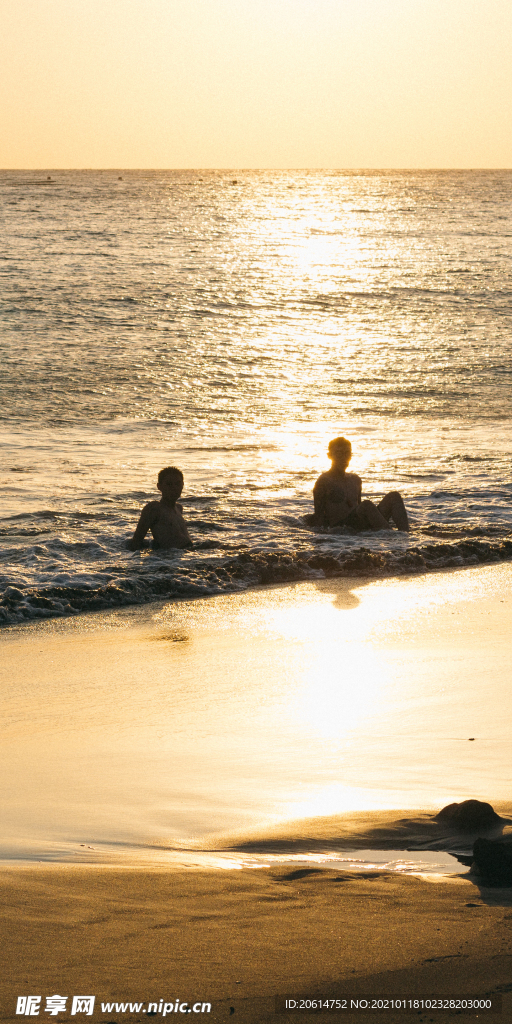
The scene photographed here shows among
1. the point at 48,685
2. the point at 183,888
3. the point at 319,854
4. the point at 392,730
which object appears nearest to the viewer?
the point at 183,888

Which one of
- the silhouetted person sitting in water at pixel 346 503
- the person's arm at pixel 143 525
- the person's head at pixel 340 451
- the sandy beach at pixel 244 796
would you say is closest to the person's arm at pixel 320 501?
the silhouetted person sitting in water at pixel 346 503

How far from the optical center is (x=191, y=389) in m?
20.1

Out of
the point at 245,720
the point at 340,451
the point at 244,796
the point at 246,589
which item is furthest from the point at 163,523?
the point at 244,796

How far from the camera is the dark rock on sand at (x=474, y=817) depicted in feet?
10.7

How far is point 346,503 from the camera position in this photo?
34.6 ft

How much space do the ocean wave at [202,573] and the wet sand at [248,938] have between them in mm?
4792

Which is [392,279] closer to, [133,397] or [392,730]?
[133,397]

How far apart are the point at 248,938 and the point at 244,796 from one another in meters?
1.22

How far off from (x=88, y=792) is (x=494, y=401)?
16.7 metres

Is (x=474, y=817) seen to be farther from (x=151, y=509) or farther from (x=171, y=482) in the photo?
(x=151, y=509)

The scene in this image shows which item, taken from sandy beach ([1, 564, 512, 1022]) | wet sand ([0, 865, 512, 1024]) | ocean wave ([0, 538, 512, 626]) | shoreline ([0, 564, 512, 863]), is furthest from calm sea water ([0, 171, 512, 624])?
wet sand ([0, 865, 512, 1024])

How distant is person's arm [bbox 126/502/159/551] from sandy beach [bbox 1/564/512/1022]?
2.27 m

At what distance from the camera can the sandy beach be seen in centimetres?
245

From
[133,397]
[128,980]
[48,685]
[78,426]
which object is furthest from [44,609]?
[133,397]
